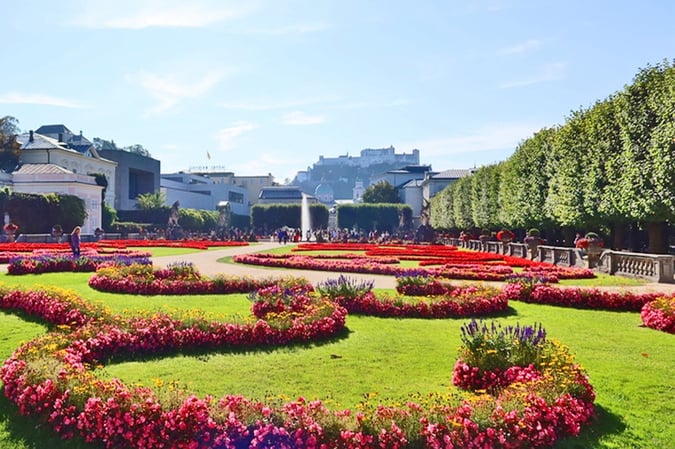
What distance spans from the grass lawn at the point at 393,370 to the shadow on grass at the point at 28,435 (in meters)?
0.01

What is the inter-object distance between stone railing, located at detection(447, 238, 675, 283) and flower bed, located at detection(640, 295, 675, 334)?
748 cm

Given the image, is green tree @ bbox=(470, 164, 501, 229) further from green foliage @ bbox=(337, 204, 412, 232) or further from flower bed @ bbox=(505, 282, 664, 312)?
green foliage @ bbox=(337, 204, 412, 232)

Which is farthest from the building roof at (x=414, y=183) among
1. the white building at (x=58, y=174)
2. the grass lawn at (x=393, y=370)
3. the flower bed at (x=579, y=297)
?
the grass lawn at (x=393, y=370)

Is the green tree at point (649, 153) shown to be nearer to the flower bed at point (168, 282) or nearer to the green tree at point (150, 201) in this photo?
the flower bed at point (168, 282)

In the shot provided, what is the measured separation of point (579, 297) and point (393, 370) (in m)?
7.69

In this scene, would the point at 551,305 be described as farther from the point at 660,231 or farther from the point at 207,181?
the point at 207,181

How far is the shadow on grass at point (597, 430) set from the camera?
521 centimetres

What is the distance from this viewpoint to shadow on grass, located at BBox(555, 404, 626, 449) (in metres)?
5.21

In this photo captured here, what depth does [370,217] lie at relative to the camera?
94.5m

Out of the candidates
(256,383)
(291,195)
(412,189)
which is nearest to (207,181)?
(291,195)

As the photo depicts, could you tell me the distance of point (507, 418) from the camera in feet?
16.3

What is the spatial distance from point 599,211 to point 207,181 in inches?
3694

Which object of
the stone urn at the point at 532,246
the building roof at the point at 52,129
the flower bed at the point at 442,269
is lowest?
the flower bed at the point at 442,269

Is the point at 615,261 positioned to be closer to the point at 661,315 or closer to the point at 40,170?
the point at 661,315
